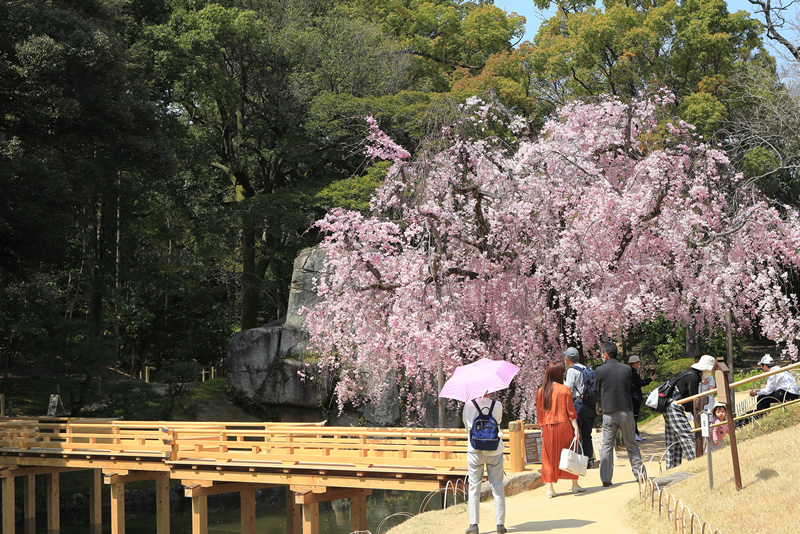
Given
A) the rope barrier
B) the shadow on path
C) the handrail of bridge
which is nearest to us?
the rope barrier

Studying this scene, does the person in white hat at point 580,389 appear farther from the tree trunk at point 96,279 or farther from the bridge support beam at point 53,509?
the tree trunk at point 96,279

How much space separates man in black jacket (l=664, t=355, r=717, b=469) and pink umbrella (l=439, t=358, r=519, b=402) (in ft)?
9.75

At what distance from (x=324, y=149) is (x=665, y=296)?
19.1 metres

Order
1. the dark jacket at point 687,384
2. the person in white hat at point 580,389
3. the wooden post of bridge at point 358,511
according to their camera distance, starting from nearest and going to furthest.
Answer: the dark jacket at point 687,384, the person in white hat at point 580,389, the wooden post of bridge at point 358,511

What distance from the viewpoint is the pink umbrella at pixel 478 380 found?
836 cm

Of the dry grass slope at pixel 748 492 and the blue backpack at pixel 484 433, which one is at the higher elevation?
the blue backpack at pixel 484 433

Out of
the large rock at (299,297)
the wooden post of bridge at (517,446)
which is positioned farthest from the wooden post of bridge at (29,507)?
the wooden post of bridge at (517,446)

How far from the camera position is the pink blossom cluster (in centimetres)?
1398

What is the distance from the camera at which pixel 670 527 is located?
24.2 ft

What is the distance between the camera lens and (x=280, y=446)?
569 inches

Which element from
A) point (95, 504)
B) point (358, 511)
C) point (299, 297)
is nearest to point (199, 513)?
point (358, 511)

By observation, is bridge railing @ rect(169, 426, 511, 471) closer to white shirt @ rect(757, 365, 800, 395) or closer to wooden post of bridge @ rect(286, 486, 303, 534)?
wooden post of bridge @ rect(286, 486, 303, 534)

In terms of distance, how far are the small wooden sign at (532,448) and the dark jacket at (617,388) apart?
204cm

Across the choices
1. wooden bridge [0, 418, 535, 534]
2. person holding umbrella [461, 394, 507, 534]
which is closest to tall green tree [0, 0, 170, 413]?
wooden bridge [0, 418, 535, 534]
